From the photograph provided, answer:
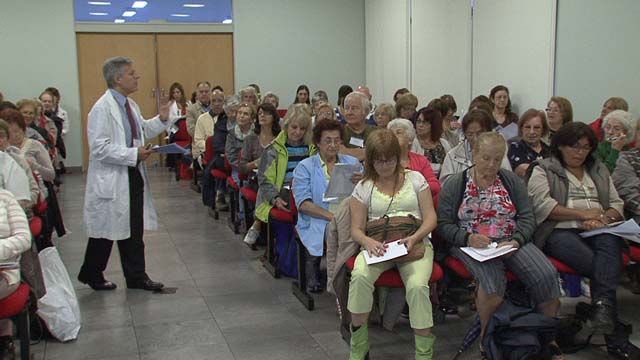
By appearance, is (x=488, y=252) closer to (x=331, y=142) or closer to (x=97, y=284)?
(x=331, y=142)

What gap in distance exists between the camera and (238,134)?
253 inches

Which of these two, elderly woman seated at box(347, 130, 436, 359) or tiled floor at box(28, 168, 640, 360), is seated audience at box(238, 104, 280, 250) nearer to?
tiled floor at box(28, 168, 640, 360)

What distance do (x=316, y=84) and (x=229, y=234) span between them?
252 inches

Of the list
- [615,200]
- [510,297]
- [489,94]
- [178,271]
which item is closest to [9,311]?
[178,271]

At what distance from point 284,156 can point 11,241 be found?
2.19 metres

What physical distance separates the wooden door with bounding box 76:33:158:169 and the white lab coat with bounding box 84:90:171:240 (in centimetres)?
732

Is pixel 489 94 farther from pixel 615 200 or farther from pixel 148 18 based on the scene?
pixel 148 18

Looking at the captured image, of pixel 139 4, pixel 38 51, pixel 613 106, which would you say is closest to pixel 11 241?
pixel 613 106

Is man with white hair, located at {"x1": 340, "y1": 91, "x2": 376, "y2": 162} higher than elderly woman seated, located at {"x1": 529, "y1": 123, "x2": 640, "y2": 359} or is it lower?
higher

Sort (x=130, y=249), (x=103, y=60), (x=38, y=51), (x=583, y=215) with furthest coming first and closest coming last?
1. (x=103, y=60)
2. (x=38, y=51)
3. (x=130, y=249)
4. (x=583, y=215)

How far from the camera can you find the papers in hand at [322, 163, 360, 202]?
4066 mm

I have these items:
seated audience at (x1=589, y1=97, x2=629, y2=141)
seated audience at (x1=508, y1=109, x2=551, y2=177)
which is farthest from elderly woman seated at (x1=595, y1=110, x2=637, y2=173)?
seated audience at (x1=589, y1=97, x2=629, y2=141)

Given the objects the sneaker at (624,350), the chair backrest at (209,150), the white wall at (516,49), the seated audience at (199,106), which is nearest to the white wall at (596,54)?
the white wall at (516,49)

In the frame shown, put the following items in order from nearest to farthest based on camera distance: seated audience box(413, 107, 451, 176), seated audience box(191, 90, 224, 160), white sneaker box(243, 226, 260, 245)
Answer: seated audience box(413, 107, 451, 176) → white sneaker box(243, 226, 260, 245) → seated audience box(191, 90, 224, 160)
